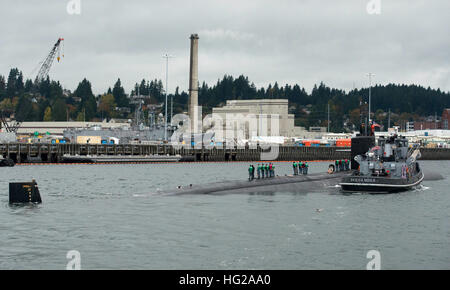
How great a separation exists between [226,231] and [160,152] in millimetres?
84690

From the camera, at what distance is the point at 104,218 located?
121ft

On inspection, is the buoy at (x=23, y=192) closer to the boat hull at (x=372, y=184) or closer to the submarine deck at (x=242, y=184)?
the submarine deck at (x=242, y=184)

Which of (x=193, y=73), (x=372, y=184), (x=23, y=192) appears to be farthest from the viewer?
(x=193, y=73)

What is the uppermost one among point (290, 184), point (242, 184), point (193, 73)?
point (193, 73)

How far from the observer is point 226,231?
32781 millimetres

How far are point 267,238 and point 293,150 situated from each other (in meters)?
104

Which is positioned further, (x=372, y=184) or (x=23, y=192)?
(x=372, y=184)

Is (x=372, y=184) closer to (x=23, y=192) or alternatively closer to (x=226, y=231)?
(x=226, y=231)

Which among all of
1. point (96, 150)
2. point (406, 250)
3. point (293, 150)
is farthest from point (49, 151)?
point (406, 250)

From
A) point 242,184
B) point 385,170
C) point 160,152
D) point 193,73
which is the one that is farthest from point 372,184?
point 193,73

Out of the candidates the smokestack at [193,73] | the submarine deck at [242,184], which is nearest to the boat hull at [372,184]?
the submarine deck at [242,184]

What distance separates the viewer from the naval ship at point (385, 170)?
166 feet

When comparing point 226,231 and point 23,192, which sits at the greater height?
point 23,192

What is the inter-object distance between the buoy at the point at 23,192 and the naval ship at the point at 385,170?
83.4ft
